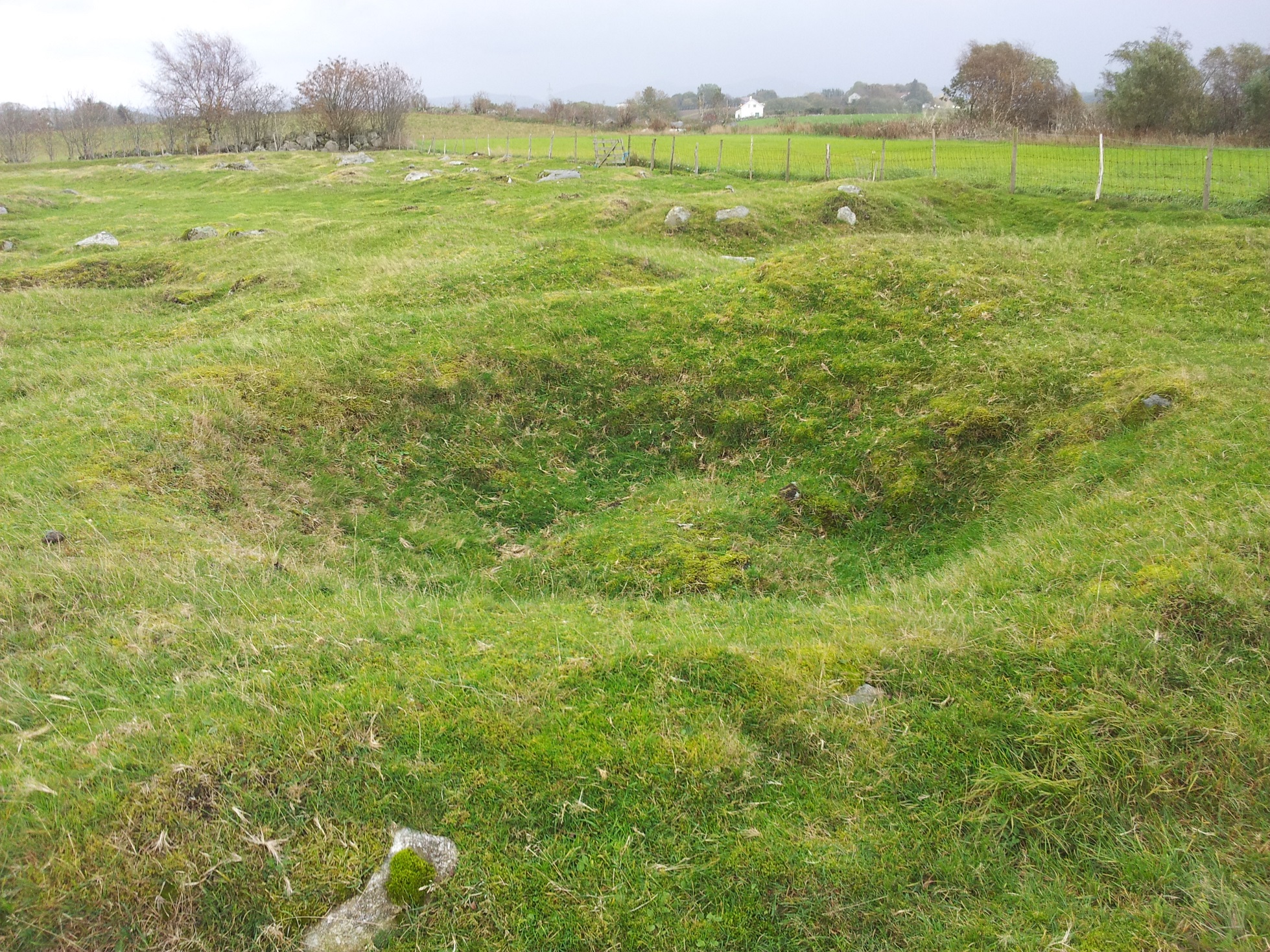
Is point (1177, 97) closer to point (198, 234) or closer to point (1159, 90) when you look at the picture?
point (1159, 90)

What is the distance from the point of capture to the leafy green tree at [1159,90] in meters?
47.8

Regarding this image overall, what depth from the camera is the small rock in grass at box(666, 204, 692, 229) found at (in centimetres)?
2323

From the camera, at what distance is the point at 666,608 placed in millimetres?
7777

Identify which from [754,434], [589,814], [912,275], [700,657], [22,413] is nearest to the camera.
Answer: [589,814]

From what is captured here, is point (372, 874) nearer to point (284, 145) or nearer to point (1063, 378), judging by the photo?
point (1063, 378)

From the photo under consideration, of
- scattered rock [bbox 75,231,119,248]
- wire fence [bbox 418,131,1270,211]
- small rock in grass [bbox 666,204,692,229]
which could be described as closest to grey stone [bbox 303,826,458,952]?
small rock in grass [bbox 666,204,692,229]

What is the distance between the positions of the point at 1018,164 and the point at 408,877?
39031 millimetres

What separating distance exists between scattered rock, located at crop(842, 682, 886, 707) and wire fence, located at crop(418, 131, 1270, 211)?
1017 inches

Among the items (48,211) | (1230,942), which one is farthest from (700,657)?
(48,211)

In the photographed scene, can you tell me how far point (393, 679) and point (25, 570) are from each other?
13.5 feet

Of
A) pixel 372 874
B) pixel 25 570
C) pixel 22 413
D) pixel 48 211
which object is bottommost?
pixel 372 874

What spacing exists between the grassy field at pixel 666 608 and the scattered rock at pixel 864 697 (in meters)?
0.05

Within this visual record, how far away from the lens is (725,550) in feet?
30.6

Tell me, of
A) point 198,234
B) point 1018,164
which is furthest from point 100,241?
point 1018,164
